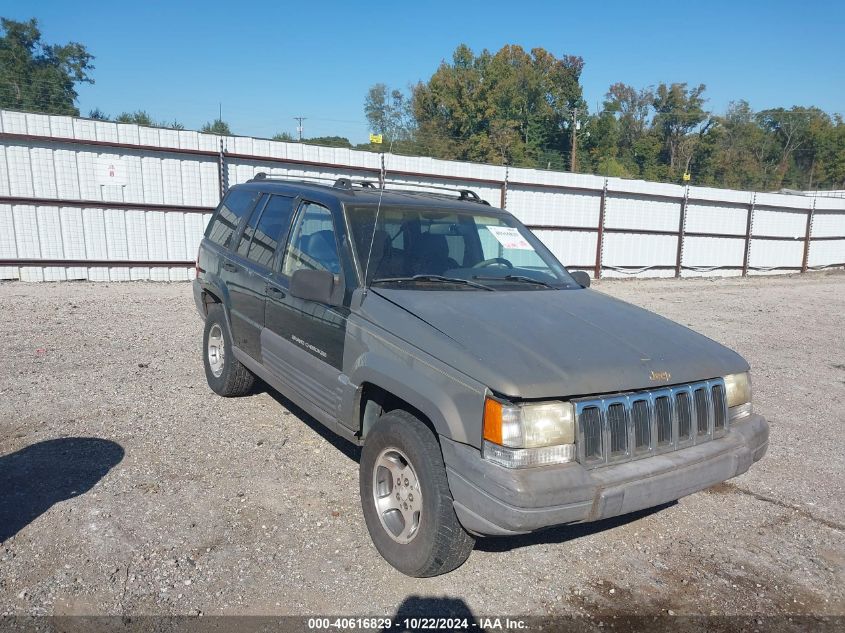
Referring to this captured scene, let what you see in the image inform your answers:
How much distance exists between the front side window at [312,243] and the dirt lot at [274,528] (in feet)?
4.81

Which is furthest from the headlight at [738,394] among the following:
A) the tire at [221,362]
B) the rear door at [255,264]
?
the tire at [221,362]

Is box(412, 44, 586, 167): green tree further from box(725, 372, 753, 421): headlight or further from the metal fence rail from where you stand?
box(725, 372, 753, 421): headlight

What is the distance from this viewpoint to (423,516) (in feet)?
9.80

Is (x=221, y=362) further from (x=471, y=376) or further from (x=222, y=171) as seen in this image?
(x=222, y=171)

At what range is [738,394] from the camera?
3.51m

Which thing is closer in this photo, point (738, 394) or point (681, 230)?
point (738, 394)

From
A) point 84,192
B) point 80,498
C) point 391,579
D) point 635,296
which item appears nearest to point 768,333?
point 635,296

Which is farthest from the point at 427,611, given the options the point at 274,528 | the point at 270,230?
the point at 270,230

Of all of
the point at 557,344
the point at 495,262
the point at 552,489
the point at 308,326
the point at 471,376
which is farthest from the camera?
the point at 495,262

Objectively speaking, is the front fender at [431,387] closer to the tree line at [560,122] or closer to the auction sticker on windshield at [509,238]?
the auction sticker on windshield at [509,238]

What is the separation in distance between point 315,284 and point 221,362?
8.34ft

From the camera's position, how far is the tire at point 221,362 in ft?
17.7

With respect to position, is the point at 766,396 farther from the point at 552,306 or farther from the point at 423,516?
the point at 423,516

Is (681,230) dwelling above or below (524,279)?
below
